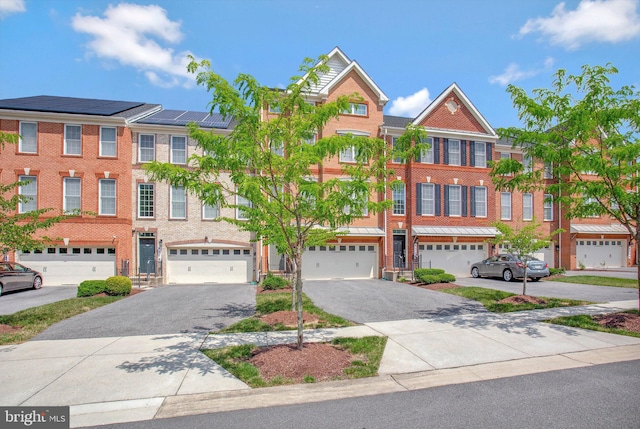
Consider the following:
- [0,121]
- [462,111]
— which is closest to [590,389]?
[462,111]

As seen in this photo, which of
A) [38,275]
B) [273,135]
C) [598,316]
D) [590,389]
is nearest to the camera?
[590,389]

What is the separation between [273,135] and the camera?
6988 mm

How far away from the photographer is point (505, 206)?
2602cm

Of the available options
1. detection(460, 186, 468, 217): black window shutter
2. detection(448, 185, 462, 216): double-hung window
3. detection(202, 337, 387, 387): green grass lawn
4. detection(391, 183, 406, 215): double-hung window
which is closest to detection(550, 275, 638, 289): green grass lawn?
detection(460, 186, 468, 217): black window shutter

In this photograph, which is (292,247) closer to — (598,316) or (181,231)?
(598,316)

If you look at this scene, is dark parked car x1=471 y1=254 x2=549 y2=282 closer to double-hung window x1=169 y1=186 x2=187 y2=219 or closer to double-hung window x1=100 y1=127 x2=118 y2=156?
double-hung window x1=169 y1=186 x2=187 y2=219

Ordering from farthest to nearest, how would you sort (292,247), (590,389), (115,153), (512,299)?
1. (115,153)
2. (512,299)
3. (292,247)
4. (590,389)

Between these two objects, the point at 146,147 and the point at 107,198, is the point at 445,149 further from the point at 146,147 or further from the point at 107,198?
the point at 107,198

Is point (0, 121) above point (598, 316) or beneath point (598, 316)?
above

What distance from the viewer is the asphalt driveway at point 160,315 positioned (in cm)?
975

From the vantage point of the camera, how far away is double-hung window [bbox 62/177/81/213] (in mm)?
20312

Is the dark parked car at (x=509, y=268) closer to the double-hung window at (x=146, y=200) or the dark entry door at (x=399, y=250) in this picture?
the dark entry door at (x=399, y=250)

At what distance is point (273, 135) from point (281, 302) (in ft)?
26.7

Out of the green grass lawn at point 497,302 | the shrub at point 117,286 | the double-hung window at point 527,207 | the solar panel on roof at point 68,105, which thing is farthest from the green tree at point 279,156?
the double-hung window at point 527,207
